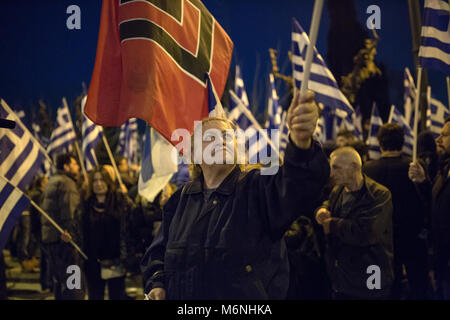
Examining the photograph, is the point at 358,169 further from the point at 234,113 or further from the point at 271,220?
the point at 234,113

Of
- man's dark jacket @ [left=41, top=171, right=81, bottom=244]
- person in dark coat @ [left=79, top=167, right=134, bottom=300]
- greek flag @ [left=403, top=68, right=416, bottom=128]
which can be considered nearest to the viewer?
person in dark coat @ [left=79, top=167, right=134, bottom=300]

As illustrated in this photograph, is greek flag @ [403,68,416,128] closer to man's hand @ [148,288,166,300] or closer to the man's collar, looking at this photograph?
the man's collar

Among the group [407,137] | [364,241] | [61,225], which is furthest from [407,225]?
[61,225]

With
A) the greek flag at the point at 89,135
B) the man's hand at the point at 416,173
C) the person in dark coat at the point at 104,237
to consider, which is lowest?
the person in dark coat at the point at 104,237

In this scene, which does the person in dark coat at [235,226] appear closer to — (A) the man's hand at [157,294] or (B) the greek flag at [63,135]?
(A) the man's hand at [157,294]

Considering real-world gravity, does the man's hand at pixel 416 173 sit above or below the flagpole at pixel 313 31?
below

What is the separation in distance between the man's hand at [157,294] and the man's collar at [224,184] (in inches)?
21.2

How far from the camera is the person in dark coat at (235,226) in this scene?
2.36 metres

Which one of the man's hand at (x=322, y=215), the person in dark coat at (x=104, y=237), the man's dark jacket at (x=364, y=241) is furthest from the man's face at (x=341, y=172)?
the person in dark coat at (x=104, y=237)

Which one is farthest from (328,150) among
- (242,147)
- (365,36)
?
(365,36)

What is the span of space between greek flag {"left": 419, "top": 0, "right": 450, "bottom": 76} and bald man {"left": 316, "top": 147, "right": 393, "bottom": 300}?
3.73ft

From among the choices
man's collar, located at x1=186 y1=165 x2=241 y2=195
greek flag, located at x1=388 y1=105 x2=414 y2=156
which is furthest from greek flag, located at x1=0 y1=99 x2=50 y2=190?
greek flag, located at x1=388 y1=105 x2=414 y2=156

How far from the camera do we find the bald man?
174 inches

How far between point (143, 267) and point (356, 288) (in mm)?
2078
